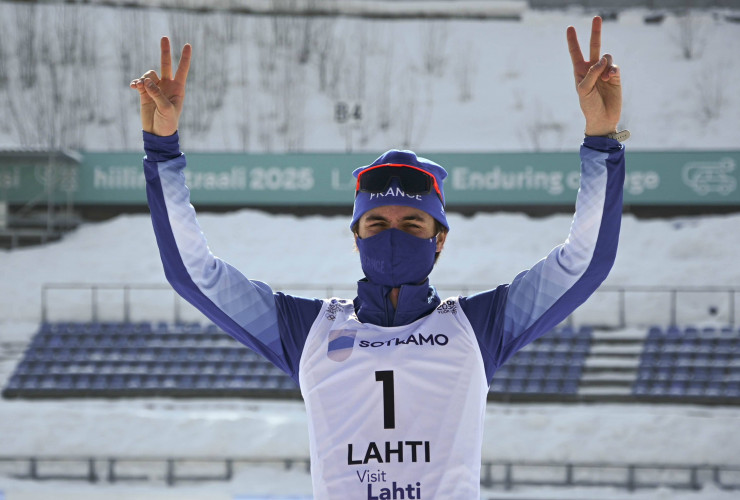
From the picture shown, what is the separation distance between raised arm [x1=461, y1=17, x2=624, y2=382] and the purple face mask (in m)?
0.21

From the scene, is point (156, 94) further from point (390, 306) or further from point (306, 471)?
point (306, 471)

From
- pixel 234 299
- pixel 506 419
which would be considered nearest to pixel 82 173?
pixel 506 419

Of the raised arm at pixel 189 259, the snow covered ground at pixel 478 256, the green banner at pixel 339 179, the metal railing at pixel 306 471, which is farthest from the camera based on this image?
the green banner at pixel 339 179

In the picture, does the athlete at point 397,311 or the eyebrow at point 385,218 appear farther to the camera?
the eyebrow at point 385,218

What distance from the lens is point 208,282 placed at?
2.66 meters

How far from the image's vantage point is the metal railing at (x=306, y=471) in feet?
44.3

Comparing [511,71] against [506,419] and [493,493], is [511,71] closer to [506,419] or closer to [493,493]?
[506,419]

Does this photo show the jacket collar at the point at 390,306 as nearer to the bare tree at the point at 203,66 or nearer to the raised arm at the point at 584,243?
the raised arm at the point at 584,243

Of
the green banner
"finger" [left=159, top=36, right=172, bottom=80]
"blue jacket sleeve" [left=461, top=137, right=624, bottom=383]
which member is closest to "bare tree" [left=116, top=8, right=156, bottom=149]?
the green banner

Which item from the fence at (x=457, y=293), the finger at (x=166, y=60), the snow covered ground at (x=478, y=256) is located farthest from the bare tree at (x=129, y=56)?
the finger at (x=166, y=60)

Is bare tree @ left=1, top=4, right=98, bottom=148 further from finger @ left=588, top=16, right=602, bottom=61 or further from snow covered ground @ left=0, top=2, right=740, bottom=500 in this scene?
finger @ left=588, top=16, right=602, bottom=61

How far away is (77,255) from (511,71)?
45.7 feet

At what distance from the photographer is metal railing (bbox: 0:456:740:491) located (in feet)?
44.3

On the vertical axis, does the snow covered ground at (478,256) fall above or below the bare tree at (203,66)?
below
